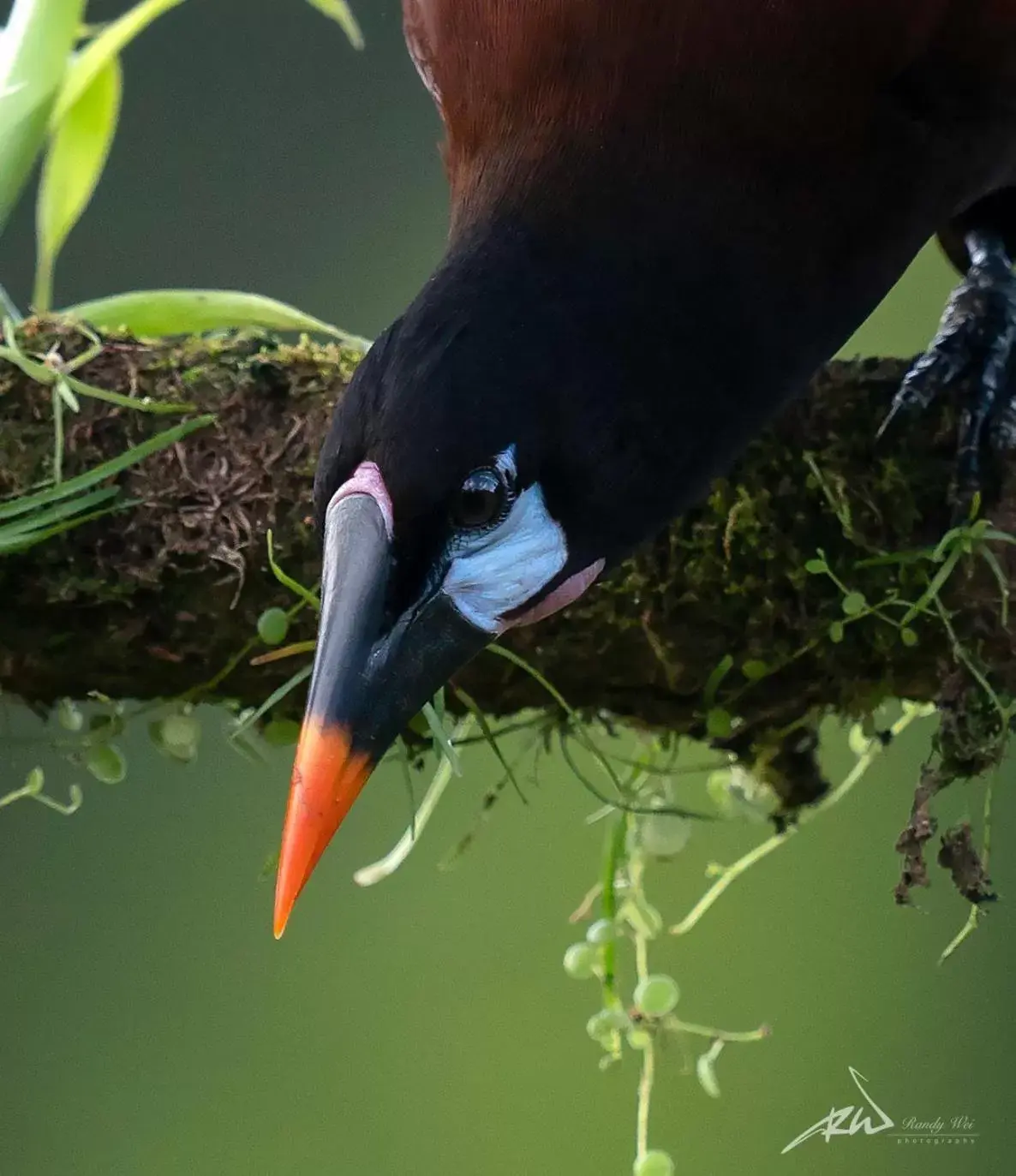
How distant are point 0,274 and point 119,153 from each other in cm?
32

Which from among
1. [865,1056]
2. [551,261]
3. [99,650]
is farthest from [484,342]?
[865,1056]

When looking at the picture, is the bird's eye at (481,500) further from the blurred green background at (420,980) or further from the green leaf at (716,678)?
the blurred green background at (420,980)

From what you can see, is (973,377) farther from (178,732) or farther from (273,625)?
(178,732)

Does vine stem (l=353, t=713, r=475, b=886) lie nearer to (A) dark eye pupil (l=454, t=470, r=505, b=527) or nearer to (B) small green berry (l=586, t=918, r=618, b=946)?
(B) small green berry (l=586, t=918, r=618, b=946)

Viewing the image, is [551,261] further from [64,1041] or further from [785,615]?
[64,1041]

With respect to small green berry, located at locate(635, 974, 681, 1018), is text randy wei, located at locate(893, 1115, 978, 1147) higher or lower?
lower

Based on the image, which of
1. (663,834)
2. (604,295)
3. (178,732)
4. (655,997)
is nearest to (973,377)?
(604,295)

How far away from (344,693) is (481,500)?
132 millimetres

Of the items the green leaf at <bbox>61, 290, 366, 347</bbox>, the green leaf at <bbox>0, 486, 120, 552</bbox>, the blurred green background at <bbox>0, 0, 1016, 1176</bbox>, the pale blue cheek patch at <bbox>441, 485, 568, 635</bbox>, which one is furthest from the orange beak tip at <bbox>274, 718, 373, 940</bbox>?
the blurred green background at <bbox>0, 0, 1016, 1176</bbox>

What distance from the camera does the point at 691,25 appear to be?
0.84 metres

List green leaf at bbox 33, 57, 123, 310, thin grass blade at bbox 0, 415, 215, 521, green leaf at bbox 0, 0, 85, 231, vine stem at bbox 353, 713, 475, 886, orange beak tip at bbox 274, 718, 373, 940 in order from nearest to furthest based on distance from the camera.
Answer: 1. orange beak tip at bbox 274, 718, 373, 940
2. thin grass blade at bbox 0, 415, 215, 521
3. vine stem at bbox 353, 713, 475, 886
4. green leaf at bbox 0, 0, 85, 231
5. green leaf at bbox 33, 57, 123, 310

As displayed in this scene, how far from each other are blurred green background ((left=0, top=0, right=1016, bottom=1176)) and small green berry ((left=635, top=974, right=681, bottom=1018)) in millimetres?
872

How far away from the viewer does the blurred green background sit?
202cm

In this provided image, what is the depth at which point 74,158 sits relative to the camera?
50.8 inches
